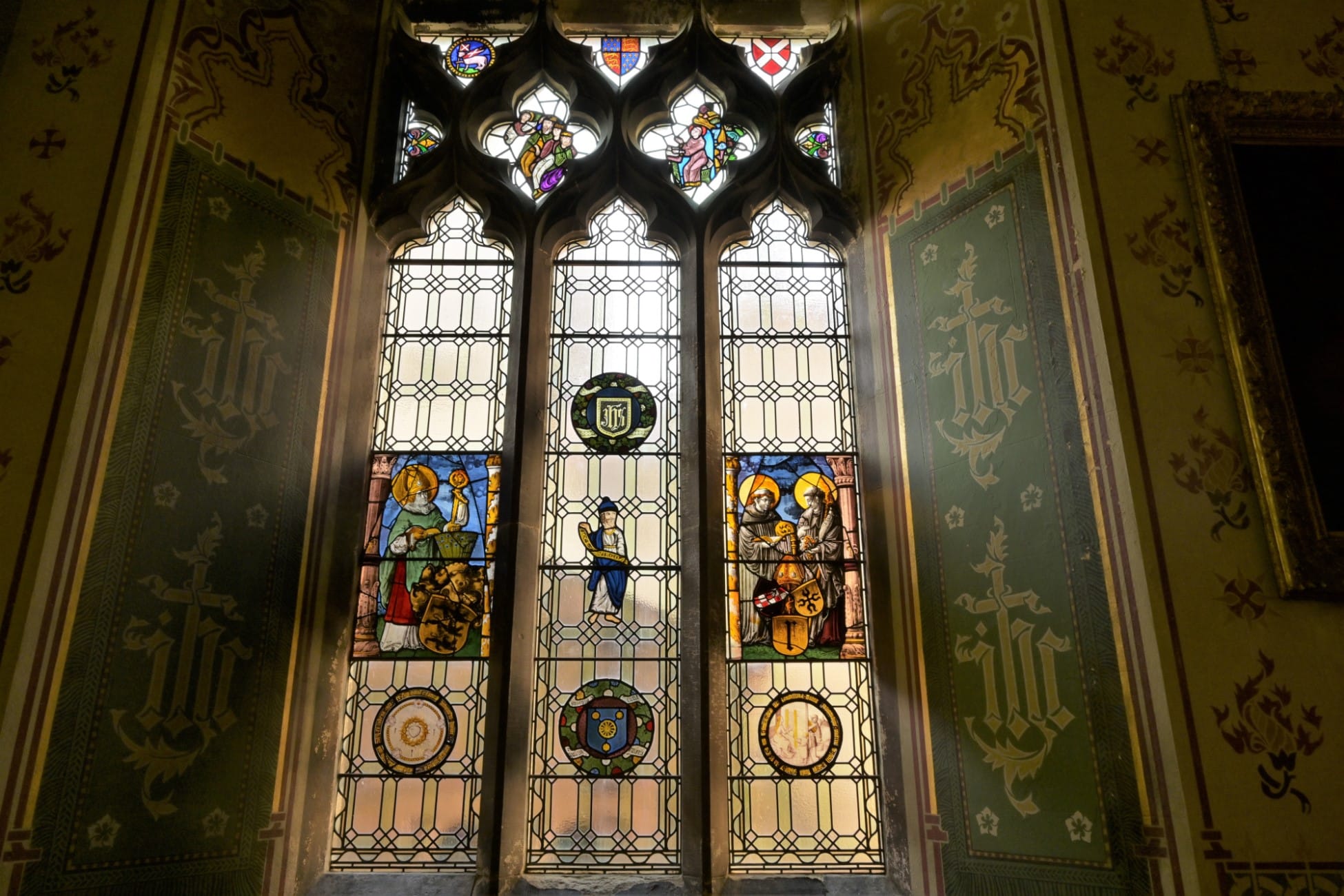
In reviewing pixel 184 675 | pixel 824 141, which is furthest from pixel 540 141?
pixel 184 675

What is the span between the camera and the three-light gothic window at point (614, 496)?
13.2ft

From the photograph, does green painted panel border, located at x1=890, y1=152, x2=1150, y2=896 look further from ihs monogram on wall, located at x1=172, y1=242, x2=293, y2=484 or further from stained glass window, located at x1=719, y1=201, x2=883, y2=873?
ihs monogram on wall, located at x1=172, y1=242, x2=293, y2=484

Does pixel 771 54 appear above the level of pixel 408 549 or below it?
above

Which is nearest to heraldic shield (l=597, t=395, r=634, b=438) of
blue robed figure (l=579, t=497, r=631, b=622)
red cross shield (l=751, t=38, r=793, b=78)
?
blue robed figure (l=579, t=497, r=631, b=622)

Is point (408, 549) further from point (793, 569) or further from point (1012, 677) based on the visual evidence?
point (1012, 677)

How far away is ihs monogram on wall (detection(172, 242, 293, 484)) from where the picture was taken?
380 cm

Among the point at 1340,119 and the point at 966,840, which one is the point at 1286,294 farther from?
the point at 966,840

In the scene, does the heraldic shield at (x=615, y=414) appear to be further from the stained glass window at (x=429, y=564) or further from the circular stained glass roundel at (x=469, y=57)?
the circular stained glass roundel at (x=469, y=57)

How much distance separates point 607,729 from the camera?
4.11 metres

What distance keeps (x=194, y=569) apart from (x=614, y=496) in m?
1.68

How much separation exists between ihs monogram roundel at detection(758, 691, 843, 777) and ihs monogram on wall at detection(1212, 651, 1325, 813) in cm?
147

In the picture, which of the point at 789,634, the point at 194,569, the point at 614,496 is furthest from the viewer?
the point at 614,496

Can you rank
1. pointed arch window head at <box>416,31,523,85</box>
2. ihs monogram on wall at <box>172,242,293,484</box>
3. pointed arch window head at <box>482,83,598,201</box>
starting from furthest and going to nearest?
pointed arch window head at <box>416,31,523,85</box> < pointed arch window head at <box>482,83,598,201</box> < ihs monogram on wall at <box>172,242,293,484</box>

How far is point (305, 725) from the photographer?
394cm
